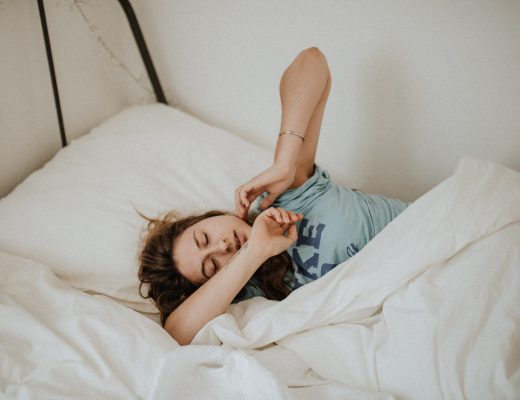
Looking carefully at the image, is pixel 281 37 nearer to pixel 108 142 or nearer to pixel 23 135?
pixel 108 142

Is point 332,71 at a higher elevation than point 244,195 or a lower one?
higher

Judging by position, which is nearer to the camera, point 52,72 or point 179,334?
point 179,334

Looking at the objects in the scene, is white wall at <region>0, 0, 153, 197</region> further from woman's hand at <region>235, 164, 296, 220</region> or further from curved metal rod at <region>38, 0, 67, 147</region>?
woman's hand at <region>235, 164, 296, 220</region>

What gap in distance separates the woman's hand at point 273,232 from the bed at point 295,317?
123mm

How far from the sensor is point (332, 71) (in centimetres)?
125

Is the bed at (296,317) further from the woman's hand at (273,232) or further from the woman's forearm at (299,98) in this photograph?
the woman's forearm at (299,98)

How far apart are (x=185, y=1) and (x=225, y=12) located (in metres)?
0.17

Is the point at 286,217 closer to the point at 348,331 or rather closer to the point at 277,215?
the point at 277,215

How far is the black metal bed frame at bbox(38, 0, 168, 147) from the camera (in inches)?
47.0

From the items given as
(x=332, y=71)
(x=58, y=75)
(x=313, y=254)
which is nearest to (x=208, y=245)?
(x=313, y=254)

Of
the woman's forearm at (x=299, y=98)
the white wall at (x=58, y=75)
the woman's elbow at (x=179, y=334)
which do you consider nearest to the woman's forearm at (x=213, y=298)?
the woman's elbow at (x=179, y=334)

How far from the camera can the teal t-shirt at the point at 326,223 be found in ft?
3.34

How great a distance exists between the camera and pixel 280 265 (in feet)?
3.53

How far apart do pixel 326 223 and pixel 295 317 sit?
29cm
